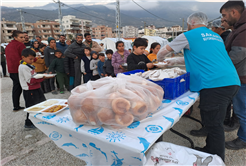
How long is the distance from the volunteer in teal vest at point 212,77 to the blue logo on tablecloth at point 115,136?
1.00 m

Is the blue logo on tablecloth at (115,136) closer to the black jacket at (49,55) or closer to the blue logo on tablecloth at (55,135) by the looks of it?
the blue logo on tablecloth at (55,135)

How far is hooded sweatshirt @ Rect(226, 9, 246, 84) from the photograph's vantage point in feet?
5.35

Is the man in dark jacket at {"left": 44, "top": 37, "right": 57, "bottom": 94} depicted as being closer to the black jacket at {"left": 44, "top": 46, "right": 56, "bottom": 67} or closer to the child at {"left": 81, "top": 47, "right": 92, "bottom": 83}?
the black jacket at {"left": 44, "top": 46, "right": 56, "bottom": 67}

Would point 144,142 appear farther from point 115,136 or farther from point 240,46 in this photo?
point 240,46

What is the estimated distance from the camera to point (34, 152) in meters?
2.05

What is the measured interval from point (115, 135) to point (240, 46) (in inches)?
70.4

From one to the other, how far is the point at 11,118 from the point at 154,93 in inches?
137

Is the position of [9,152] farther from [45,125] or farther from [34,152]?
[45,125]

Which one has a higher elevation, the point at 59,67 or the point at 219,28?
the point at 219,28

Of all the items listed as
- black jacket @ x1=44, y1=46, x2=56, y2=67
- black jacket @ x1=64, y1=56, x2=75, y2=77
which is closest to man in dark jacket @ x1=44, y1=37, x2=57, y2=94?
black jacket @ x1=44, y1=46, x2=56, y2=67

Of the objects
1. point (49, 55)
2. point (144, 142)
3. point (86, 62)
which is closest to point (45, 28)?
point (49, 55)

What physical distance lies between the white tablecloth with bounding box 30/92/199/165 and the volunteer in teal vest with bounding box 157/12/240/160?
0.20 meters

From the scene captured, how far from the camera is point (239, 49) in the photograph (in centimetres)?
164

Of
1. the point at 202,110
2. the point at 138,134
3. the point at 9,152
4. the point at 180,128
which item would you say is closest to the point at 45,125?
the point at 138,134
